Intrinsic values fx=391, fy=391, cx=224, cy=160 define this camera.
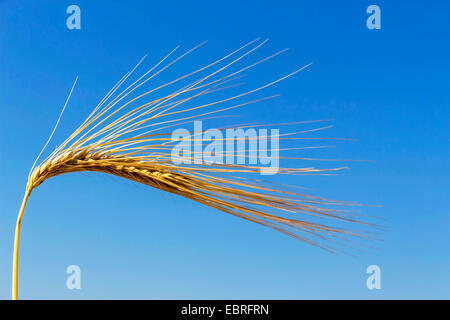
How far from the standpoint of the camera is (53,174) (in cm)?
123

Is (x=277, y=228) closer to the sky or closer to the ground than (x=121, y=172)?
closer to the ground

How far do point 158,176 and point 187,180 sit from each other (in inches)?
3.5

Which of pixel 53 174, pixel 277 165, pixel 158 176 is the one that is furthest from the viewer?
pixel 53 174

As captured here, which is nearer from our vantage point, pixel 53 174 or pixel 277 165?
pixel 277 165

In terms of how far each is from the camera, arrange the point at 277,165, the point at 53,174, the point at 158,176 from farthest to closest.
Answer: the point at 53,174, the point at 158,176, the point at 277,165

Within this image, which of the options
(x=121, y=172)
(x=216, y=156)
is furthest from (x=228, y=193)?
(x=121, y=172)
